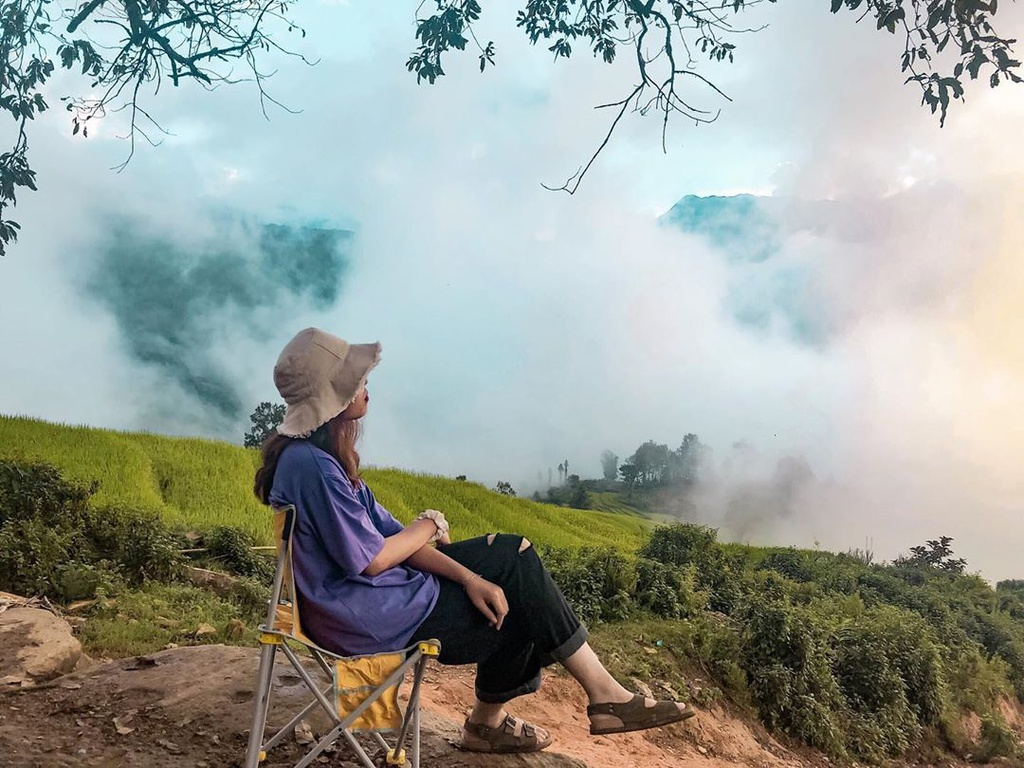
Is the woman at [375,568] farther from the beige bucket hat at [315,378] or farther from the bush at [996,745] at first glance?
the bush at [996,745]

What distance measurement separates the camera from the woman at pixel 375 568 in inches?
90.1

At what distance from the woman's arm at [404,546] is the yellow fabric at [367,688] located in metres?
0.25

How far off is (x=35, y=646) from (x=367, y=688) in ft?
7.56

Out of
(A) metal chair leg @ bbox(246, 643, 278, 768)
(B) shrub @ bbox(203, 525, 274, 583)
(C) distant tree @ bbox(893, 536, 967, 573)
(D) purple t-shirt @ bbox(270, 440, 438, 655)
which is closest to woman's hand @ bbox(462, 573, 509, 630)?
(D) purple t-shirt @ bbox(270, 440, 438, 655)

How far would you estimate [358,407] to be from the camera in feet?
7.86

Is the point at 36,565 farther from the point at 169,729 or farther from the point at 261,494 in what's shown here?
the point at 261,494

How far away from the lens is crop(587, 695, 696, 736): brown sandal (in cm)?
248

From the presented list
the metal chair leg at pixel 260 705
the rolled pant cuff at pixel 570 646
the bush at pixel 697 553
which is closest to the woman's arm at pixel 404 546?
the metal chair leg at pixel 260 705

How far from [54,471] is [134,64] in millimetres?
2986

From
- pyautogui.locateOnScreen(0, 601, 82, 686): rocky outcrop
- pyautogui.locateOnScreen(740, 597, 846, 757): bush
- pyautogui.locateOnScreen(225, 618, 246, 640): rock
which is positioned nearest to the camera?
pyautogui.locateOnScreen(0, 601, 82, 686): rocky outcrop

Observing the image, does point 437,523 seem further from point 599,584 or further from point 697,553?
point 697,553

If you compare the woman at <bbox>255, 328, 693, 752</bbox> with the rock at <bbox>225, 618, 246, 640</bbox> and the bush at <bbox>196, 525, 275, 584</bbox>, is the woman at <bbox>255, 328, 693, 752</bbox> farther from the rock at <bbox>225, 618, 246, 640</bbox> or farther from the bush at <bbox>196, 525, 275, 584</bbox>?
the bush at <bbox>196, 525, 275, 584</bbox>

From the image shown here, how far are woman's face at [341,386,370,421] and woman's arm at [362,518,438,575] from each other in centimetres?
35

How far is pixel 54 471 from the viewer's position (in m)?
6.21
